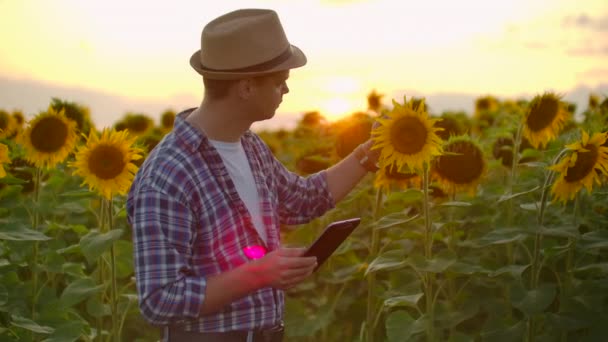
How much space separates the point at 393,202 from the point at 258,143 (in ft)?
6.41

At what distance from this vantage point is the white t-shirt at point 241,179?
3.53 m

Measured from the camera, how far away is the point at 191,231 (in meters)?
3.26

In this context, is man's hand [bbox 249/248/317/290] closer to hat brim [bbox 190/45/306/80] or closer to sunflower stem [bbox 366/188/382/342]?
hat brim [bbox 190/45/306/80]

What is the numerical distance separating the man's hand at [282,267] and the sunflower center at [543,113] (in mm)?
2600

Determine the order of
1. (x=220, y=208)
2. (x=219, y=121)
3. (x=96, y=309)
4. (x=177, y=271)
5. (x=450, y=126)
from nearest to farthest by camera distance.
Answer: (x=177, y=271), (x=220, y=208), (x=219, y=121), (x=96, y=309), (x=450, y=126)

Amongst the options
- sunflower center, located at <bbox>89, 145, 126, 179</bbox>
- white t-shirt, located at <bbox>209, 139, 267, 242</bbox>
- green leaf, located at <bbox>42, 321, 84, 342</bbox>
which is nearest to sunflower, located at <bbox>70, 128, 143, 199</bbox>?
sunflower center, located at <bbox>89, 145, 126, 179</bbox>

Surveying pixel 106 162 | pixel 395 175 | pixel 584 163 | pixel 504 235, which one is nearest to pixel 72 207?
pixel 106 162

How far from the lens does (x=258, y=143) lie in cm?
386

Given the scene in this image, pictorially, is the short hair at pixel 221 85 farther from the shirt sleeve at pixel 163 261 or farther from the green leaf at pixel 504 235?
the green leaf at pixel 504 235

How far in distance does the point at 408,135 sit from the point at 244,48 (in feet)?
3.40

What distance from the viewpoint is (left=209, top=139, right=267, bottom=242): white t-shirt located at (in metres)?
3.53

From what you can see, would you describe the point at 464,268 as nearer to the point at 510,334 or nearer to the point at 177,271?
the point at 510,334

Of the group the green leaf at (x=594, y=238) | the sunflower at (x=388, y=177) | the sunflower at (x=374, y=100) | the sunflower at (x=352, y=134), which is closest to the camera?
A: the green leaf at (x=594, y=238)

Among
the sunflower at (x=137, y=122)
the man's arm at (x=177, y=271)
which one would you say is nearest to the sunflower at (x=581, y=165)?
the man's arm at (x=177, y=271)
